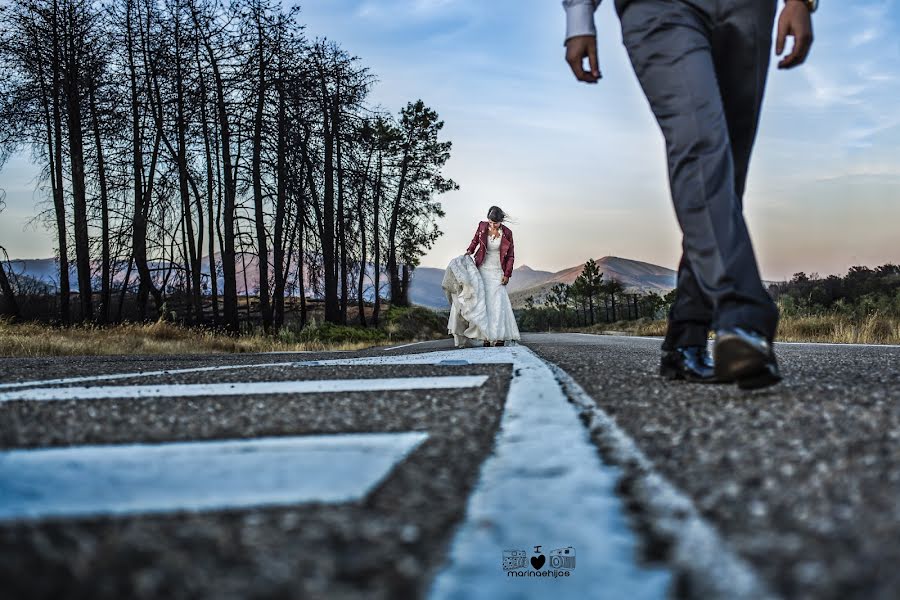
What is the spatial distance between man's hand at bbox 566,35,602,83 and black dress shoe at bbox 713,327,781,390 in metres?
1.29

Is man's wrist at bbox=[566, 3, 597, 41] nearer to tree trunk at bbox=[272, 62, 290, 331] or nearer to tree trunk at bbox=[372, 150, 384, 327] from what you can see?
tree trunk at bbox=[272, 62, 290, 331]

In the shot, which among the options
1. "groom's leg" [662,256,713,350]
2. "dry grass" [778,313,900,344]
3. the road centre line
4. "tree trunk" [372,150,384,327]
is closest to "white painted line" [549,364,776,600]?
the road centre line

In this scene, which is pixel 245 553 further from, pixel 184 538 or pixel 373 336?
pixel 373 336

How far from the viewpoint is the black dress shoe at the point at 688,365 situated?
9.57 feet

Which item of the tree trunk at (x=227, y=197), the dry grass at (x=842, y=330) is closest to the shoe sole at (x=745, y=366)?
the dry grass at (x=842, y=330)

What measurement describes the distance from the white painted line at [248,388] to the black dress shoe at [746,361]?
94cm

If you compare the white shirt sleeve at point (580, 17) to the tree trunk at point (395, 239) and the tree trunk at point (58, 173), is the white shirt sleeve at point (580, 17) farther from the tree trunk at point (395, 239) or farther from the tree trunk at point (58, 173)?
the tree trunk at point (395, 239)

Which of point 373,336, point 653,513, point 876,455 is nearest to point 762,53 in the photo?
point 876,455

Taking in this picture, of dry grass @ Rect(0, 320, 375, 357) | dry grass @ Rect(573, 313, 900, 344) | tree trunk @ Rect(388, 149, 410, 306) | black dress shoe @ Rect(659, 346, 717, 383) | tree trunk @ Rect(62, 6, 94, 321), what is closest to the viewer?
black dress shoe @ Rect(659, 346, 717, 383)

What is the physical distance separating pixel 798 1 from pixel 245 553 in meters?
2.77

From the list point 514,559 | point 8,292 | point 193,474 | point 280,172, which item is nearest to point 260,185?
point 280,172

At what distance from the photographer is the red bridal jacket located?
12.4 meters

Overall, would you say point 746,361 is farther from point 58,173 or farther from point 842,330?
point 58,173

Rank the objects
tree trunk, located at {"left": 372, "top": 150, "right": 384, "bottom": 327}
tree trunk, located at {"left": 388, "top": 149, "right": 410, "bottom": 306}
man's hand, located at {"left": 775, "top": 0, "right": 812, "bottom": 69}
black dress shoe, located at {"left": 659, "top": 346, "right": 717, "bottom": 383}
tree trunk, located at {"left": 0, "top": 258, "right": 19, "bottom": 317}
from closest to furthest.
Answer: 1. man's hand, located at {"left": 775, "top": 0, "right": 812, "bottom": 69}
2. black dress shoe, located at {"left": 659, "top": 346, "right": 717, "bottom": 383}
3. tree trunk, located at {"left": 0, "top": 258, "right": 19, "bottom": 317}
4. tree trunk, located at {"left": 372, "top": 150, "right": 384, "bottom": 327}
5. tree trunk, located at {"left": 388, "top": 149, "right": 410, "bottom": 306}
